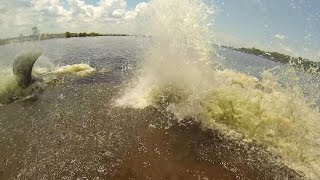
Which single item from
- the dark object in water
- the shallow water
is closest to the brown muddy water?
the shallow water

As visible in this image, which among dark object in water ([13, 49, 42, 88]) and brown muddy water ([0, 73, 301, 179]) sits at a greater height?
dark object in water ([13, 49, 42, 88])

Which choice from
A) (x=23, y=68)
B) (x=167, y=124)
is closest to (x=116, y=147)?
(x=167, y=124)

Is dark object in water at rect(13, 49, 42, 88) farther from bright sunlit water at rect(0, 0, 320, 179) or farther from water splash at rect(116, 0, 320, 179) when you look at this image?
water splash at rect(116, 0, 320, 179)

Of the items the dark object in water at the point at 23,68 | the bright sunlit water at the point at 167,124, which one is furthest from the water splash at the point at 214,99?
the dark object in water at the point at 23,68

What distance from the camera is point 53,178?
38.5ft

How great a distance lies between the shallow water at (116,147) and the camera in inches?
486

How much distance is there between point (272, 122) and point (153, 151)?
22.1 feet

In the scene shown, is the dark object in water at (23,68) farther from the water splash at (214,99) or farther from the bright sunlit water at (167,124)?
the water splash at (214,99)

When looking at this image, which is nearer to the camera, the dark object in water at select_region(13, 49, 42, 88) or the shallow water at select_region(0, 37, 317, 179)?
the shallow water at select_region(0, 37, 317, 179)

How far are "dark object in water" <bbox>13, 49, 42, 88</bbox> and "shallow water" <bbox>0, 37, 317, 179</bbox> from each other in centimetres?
437

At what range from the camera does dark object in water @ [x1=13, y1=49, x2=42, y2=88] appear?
24375 millimetres

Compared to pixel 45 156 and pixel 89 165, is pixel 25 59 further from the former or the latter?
pixel 89 165

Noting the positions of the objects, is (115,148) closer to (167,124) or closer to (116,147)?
(116,147)

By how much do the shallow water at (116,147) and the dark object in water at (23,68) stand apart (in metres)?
4.37
